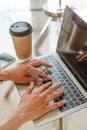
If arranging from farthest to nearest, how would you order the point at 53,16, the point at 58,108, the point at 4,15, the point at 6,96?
the point at 4,15
the point at 53,16
the point at 6,96
the point at 58,108

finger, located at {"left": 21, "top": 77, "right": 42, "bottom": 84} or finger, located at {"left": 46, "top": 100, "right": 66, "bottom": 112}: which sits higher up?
finger, located at {"left": 46, "top": 100, "right": 66, "bottom": 112}

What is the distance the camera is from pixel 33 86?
3.22 feet

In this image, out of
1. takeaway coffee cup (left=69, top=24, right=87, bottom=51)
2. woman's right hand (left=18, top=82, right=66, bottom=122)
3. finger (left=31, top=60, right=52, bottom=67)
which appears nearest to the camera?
woman's right hand (left=18, top=82, right=66, bottom=122)

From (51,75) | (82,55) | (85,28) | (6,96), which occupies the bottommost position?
(6,96)

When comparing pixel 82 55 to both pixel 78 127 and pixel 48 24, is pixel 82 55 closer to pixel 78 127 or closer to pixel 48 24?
pixel 78 127

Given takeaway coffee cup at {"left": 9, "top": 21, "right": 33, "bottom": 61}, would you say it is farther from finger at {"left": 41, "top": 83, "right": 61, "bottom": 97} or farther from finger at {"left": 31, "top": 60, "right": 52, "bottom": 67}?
finger at {"left": 41, "top": 83, "right": 61, "bottom": 97}

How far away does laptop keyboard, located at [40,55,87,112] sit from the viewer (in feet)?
2.99

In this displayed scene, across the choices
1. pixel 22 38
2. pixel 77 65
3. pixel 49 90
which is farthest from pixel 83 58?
pixel 22 38

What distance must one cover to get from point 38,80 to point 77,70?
7.4 inches

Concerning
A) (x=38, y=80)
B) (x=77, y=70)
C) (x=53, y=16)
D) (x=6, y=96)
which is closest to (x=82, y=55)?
(x=77, y=70)

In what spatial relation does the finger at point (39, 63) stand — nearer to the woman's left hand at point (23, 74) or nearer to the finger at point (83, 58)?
the woman's left hand at point (23, 74)

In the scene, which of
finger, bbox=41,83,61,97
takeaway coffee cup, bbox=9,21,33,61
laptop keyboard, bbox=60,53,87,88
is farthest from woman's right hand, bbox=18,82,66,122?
takeaway coffee cup, bbox=9,21,33,61

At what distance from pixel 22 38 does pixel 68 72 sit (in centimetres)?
29

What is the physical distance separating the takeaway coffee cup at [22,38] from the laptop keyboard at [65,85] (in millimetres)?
110
